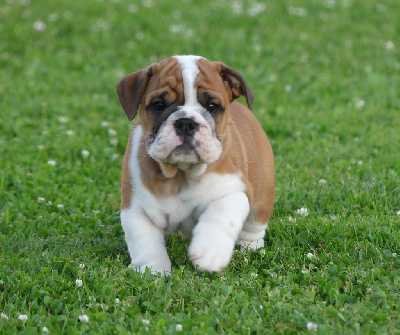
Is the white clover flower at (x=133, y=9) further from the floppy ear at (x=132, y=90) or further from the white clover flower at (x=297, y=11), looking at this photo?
the floppy ear at (x=132, y=90)

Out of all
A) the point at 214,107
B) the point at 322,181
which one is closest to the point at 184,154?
the point at 214,107

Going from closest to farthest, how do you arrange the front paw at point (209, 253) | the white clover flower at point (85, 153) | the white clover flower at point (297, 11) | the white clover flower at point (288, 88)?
the front paw at point (209, 253)
the white clover flower at point (85, 153)
the white clover flower at point (288, 88)
the white clover flower at point (297, 11)

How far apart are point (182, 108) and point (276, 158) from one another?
3.11 meters

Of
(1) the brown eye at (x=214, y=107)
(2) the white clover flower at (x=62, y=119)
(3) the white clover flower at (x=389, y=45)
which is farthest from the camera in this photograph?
(3) the white clover flower at (x=389, y=45)

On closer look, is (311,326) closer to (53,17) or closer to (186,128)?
(186,128)

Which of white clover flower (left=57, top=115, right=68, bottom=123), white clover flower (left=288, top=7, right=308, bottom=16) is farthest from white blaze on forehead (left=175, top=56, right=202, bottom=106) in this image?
white clover flower (left=288, top=7, right=308, bottom=16)

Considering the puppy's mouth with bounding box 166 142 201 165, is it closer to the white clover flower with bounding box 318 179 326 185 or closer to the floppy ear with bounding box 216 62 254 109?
the floppy ear with bounding box 216 62 254 109

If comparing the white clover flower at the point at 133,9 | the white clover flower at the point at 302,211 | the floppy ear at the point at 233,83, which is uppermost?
the floppy ear at the point at 233,83

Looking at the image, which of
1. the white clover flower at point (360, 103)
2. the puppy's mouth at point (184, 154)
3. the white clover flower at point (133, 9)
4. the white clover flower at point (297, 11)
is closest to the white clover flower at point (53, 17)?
the white clover flower at point (133, 9)

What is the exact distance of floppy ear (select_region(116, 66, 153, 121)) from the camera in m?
5.40

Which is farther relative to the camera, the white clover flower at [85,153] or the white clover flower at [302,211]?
the white clover flower at [85,153]

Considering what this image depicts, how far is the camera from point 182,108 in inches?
205

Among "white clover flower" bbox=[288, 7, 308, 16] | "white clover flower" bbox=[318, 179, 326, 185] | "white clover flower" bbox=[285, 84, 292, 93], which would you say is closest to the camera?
"white clover flower" bbox=[318, 179, 326, 185]

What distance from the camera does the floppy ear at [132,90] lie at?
5.40 m
